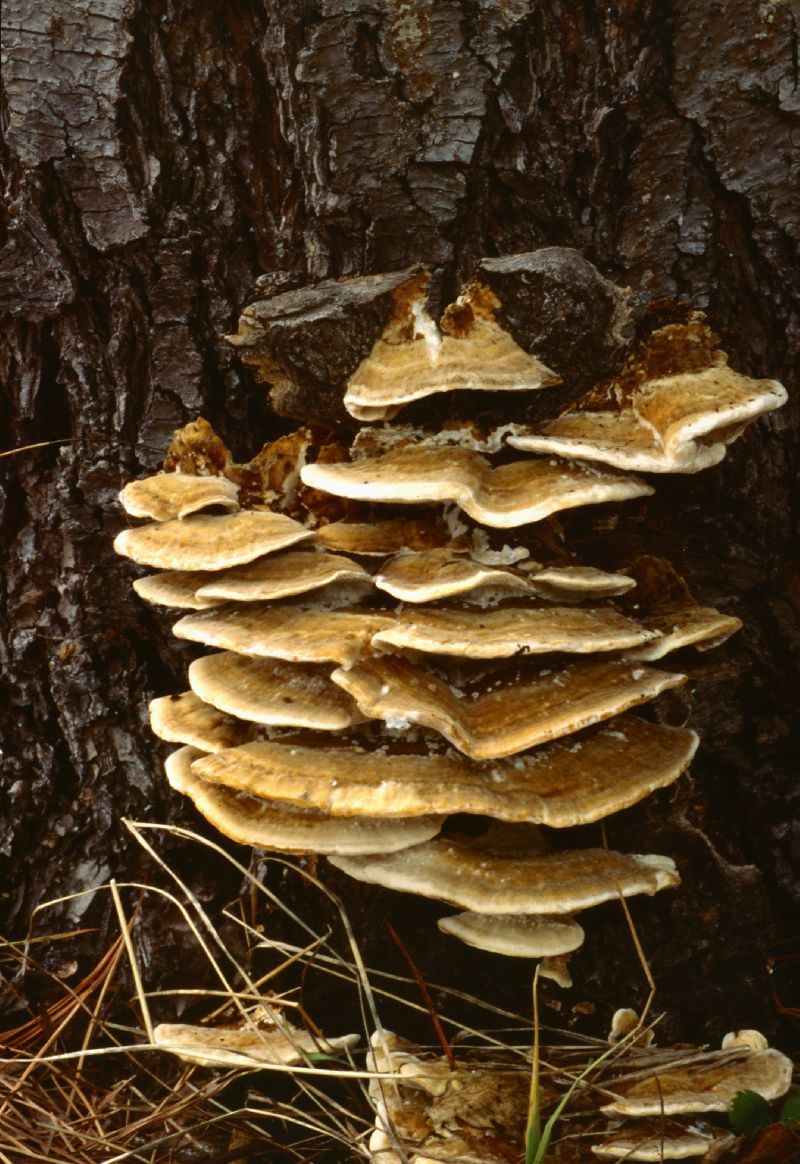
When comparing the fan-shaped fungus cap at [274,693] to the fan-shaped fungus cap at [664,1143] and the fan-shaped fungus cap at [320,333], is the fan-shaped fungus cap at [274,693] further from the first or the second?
the fan-shaped fungus cap at [664,1143]

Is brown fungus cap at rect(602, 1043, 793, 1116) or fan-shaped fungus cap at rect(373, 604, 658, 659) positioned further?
brown fungus cap at rect(602, 1043, 793, 1116)

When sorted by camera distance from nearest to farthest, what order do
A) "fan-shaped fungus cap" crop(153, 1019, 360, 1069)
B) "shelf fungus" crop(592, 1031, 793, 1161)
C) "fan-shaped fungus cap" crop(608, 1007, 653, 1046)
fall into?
"shelf fungus" crop(592, 1031, 793, 1161) → "fan-shaped fungus cap" crop(153, 1019, 360, 1069) → "fan-shaped fungus cap" crop(608, 1007, 653, 1046)

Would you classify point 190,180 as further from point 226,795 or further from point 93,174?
point 226,795

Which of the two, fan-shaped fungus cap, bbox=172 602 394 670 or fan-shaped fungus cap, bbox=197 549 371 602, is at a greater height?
fan-shaped fungus cap, bbox=197 549 371 602

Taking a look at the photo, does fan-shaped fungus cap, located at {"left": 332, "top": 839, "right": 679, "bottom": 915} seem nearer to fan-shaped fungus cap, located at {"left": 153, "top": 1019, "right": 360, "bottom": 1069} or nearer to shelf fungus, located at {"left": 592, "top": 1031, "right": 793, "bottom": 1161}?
shelf fungus, located at {"left": 592, "top": 1031, "right": 793, "bottom": 1161}

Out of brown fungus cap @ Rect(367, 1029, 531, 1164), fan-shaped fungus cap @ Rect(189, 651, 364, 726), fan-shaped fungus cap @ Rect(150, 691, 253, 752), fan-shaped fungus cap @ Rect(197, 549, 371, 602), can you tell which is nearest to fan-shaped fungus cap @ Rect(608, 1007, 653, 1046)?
brown fungus cap @ Rect(367, 1029, 531, 1164)

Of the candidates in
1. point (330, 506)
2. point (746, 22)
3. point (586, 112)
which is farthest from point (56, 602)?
point (746, 22)

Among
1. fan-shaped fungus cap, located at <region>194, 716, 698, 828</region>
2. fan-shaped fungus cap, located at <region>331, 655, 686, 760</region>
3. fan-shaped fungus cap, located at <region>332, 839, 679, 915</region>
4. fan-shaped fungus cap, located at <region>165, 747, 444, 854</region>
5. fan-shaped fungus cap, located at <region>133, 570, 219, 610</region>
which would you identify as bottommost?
Answer: fan-shaped fungus cap, located at <region>332, 839, 679, 915</region>

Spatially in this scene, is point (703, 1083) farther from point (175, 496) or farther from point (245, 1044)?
point (175, 496)
